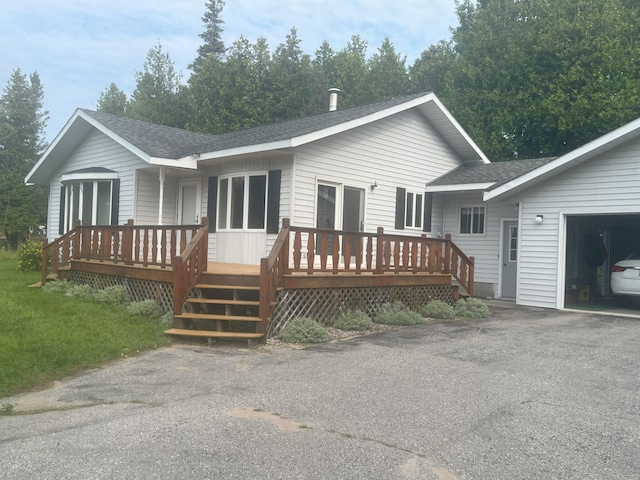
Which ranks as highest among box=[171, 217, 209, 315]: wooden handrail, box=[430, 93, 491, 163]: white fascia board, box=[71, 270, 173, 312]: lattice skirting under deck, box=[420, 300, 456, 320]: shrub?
box=[430, 93, 491, 163]: white fascia board

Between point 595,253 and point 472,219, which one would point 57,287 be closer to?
point 472,219

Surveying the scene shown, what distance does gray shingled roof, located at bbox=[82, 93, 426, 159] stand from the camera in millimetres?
12109

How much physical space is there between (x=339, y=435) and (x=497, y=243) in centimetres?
1150

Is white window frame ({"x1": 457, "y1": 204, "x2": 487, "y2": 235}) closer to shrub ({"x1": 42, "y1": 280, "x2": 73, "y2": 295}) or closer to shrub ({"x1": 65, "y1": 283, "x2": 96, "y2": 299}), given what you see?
shrub ({"x1": 65, "y1": 283, "x2": 96, "y2": 299})

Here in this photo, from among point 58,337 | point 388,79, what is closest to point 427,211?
point 58,337

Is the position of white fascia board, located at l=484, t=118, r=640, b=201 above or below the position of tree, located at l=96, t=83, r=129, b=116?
below

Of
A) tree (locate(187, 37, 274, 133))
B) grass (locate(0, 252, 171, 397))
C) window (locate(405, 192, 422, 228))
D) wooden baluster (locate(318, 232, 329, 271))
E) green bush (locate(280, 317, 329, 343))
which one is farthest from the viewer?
tree (locate(187, 37, 274, 133))

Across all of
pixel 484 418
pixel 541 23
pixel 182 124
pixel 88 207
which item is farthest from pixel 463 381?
pixel 182 124

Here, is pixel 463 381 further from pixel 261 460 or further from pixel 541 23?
pixel 541 23

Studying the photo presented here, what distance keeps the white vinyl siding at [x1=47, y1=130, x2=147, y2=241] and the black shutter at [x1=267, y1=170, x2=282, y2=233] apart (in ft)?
12.3

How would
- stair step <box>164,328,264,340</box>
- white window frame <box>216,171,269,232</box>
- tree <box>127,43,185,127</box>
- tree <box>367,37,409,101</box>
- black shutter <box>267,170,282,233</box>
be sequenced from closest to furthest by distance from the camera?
1. stair step <box>164,328,264,340</box>
2. black shutter <box>267,170,282,233</box>
3. white window frame <box>216,171,269,232</box>
4. tree <box>367,37,409,101</box>
5. tree <box>127,43,185,127</box>

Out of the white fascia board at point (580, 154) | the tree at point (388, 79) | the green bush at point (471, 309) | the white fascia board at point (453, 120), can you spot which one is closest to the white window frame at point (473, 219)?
the white fascia board at point (453, 120)

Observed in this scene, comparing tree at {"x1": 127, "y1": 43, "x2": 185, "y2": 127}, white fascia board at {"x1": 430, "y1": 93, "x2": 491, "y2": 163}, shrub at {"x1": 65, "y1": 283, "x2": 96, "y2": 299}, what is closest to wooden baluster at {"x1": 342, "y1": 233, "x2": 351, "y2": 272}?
shrub at {"x1": 65, "y1": 283, "x2": 96, "y2": 299}

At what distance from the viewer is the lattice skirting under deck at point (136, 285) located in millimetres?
10023
